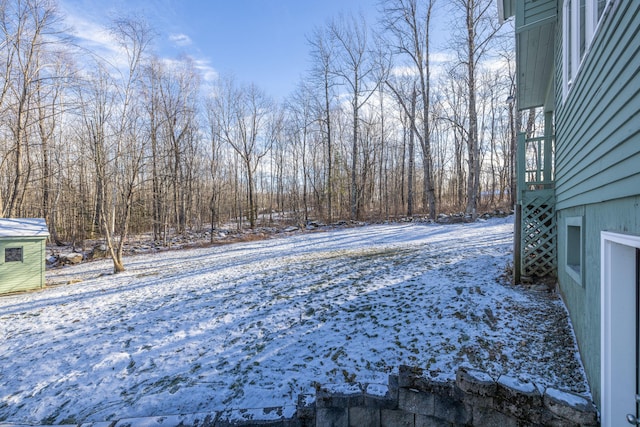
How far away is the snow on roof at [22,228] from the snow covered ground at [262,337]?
1.69m

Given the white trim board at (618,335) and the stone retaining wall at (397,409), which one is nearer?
the white trim board at (618,335)

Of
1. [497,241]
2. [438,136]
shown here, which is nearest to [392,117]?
[438,136]

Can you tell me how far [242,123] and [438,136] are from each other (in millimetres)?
20551

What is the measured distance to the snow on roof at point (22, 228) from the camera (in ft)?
25.3

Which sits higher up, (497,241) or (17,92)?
(17,92)

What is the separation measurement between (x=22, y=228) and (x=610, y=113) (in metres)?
12.0

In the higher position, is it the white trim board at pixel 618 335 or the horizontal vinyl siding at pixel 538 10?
the horizontal vinyl siding at pixel 538 10

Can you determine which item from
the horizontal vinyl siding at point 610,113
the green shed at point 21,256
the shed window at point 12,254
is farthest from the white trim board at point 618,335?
the shed window at point 12,254

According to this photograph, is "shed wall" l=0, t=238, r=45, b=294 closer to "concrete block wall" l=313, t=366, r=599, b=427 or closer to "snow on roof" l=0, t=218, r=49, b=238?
"snow on roof" l=0, t=218, r=49, b=238

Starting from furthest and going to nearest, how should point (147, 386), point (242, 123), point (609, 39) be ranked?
point (242, 123) → point (147, 386) → point (609, 39)

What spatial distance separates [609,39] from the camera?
2031 mm

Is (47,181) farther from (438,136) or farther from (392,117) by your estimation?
(438,136)

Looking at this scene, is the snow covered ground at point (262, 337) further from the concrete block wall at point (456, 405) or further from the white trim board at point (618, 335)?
the white trim board at point (618, 335)

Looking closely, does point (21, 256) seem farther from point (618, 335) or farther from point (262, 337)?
point (618, 335)
